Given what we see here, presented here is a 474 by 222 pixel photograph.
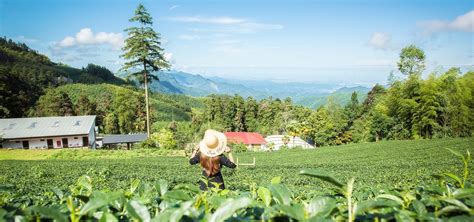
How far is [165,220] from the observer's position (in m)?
0.80

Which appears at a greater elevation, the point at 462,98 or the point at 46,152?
the point at 462,98

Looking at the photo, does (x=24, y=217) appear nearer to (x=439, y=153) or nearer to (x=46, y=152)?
(x=439, y=153)

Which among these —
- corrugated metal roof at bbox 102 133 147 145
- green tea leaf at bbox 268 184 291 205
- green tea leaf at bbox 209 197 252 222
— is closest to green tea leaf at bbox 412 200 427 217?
green tea leaf at bbox 268 184 291 205

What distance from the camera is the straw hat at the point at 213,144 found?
447cm

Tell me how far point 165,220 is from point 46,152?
33.8 metres

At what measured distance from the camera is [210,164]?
4.72 meters

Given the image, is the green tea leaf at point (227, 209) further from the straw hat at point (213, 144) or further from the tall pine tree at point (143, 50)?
the tall pine tree at point (143, 50)

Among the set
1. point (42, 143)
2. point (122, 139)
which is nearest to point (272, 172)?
point (42, 143)

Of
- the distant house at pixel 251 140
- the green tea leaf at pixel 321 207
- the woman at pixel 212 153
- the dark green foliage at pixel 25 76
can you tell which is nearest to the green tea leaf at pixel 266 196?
the green tea leaf at pixel 321 207

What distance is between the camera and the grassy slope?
13863 millimetres

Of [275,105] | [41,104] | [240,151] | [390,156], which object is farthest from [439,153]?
[41,104]

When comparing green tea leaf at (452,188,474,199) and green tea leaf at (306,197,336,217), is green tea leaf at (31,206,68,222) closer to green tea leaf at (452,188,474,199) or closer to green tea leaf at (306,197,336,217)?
green tea leaf at (306,197,336,217)

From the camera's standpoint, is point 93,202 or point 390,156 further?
point 390,156

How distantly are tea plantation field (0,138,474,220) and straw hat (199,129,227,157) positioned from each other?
0.70 meters
